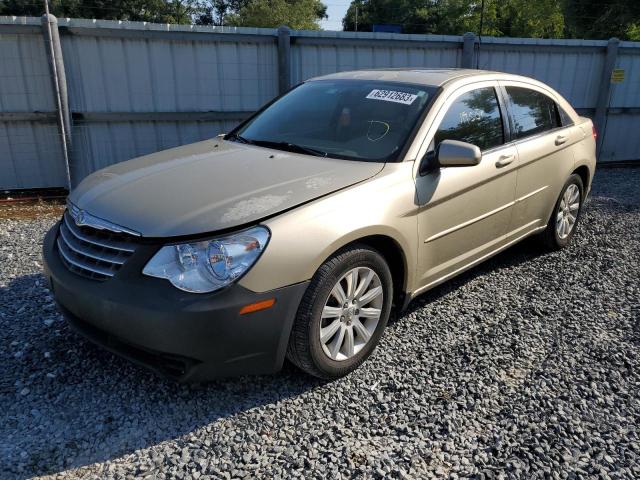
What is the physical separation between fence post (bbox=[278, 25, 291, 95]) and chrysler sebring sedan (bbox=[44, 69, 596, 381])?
363cm

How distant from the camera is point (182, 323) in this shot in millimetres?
2436

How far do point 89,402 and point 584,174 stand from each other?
4851mm

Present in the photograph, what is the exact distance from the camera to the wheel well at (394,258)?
10.2ft

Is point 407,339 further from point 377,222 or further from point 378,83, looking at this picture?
point 378,83

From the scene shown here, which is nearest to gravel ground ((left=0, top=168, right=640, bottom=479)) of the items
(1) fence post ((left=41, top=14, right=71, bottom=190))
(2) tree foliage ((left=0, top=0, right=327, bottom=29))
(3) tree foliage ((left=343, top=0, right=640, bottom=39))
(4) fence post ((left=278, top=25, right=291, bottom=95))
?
(1) fence post ((left=41, top=14, right=71, bottom=190))

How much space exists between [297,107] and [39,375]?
2506mm

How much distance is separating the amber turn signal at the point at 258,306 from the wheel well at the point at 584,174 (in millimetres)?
3873

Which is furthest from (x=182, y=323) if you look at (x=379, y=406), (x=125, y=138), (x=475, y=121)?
(x=125, y=138)

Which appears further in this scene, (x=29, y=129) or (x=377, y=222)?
(x=29, y=129)

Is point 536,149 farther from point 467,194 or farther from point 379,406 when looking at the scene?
point 379,406

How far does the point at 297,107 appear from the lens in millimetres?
4117

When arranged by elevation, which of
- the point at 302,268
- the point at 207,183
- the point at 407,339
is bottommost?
the point at 407,339

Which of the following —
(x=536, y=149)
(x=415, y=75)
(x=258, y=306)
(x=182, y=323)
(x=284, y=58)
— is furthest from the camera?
(x=284, y=58)

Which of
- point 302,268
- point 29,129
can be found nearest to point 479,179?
point 302,268
